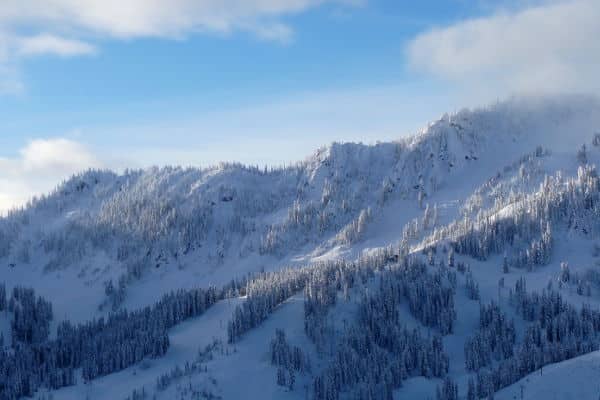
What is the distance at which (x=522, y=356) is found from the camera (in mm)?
191125

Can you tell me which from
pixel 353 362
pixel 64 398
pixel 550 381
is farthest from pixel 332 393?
pixel 64 398

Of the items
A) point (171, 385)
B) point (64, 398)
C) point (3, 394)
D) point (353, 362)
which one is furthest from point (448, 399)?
point (3, 394)

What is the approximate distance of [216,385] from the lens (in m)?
184

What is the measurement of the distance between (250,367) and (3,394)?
7268 cm

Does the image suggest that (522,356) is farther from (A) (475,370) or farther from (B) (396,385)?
(B) (396,385)

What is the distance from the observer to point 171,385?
18650 centimetres

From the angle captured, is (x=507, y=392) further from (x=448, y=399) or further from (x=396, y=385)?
(x=396, y=385)

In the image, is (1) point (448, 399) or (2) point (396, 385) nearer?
(1) point (448, 399)

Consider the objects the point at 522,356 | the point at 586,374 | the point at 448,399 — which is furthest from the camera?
the point at 522,356

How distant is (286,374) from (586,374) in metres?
79.6

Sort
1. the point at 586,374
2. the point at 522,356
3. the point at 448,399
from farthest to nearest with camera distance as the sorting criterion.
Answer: the point at 522,356 < the point at 448,399 < the point at 586,374

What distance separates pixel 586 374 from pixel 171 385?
108109 mm

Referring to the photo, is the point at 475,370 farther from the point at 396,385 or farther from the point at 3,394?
the point at 3,394

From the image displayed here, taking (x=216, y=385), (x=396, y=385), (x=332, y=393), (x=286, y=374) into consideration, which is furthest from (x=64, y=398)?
(x=396, y=385)
